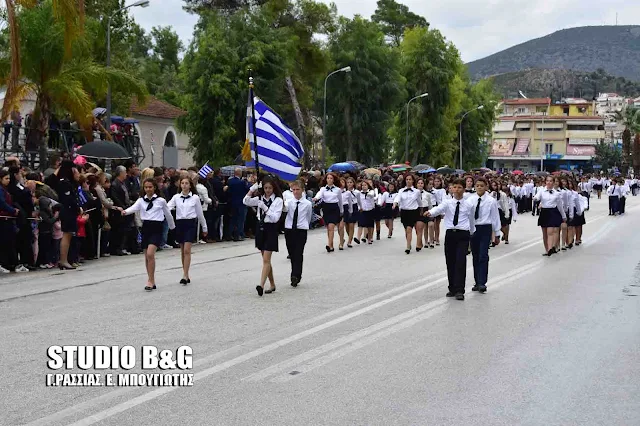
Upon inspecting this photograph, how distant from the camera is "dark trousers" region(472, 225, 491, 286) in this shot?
47.0ft

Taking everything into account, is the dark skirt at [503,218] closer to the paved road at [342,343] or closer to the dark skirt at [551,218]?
the dark skirt at [551,218]

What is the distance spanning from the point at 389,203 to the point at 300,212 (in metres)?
12.0

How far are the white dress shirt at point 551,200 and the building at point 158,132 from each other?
33.3 metres

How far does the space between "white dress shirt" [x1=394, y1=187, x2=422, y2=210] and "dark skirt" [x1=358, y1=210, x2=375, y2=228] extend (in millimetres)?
2257

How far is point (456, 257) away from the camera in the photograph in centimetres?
1365

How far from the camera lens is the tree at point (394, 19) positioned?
88125 mm

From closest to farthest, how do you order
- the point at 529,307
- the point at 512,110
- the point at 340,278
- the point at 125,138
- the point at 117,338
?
the point at 117,338
the point at 529,307
the point at 340,278
the point at 125,138
the point at 512,110

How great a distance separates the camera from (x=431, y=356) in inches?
352

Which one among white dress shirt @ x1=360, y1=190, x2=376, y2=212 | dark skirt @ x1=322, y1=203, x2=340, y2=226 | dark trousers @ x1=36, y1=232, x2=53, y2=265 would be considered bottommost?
dark trousers @ x1=36, y1=232, x2=53, y2=265

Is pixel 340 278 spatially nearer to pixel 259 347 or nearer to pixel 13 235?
pixel 13 235

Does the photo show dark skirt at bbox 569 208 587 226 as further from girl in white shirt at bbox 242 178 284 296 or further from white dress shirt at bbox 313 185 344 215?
girl in white shirt at bbox 242 178 284 296

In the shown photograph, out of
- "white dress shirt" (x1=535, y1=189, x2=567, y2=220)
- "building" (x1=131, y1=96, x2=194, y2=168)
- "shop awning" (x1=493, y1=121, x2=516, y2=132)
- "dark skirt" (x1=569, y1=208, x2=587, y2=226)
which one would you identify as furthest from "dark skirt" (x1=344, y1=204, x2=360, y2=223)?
"shop awning" (x1=493, y1=121, x2=516, y2=132)

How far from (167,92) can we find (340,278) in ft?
205

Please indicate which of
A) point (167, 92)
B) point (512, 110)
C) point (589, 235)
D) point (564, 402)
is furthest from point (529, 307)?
point (512, 110)
